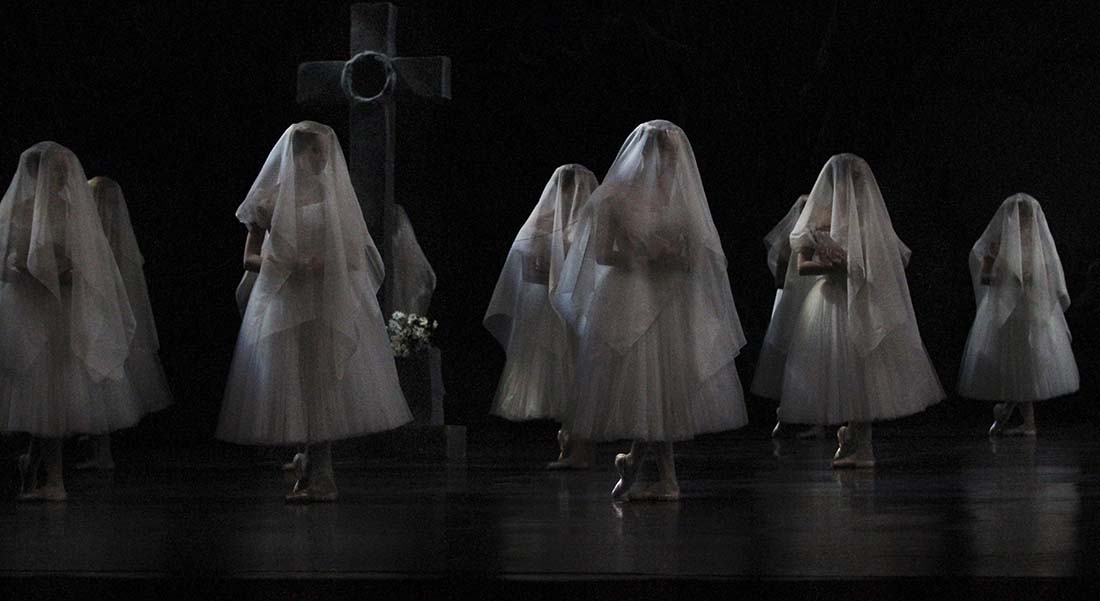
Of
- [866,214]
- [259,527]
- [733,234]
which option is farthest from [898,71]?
[259,527]

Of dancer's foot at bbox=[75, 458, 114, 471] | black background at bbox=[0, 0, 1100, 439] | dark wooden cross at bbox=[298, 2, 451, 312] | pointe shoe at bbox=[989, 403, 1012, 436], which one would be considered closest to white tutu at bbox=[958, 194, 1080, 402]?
pointe shoe at bbox=[989, 403, 1012, 436]

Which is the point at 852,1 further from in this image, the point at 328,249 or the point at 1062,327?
the point at 328,249

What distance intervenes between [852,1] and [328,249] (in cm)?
814

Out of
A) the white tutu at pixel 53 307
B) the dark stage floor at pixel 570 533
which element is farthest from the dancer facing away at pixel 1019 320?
the white tutu at pixel 53 307

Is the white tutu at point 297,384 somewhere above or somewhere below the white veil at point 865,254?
below

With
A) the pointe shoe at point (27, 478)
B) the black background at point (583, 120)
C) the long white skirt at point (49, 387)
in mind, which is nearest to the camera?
the long white skirt at point (49, 387)

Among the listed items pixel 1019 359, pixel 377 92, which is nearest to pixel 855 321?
pixel 377 92

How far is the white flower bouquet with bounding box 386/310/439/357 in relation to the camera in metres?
10.4

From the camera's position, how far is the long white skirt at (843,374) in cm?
900

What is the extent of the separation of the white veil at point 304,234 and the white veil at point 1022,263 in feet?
21.9

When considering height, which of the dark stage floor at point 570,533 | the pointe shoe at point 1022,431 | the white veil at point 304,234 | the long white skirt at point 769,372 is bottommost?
the dark stage floor at point 570,533

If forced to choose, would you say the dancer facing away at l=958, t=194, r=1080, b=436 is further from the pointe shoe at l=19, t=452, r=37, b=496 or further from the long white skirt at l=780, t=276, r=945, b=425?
the pointe shoe at l=19, t=452, r=37, b=496

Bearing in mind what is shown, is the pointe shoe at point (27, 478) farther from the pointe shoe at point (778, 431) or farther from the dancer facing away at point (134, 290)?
the pointe shoe at point (778, 431)

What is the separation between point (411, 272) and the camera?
1173 cm
